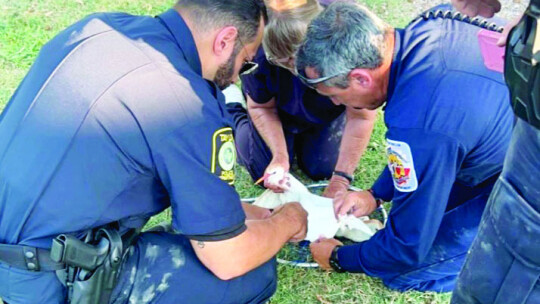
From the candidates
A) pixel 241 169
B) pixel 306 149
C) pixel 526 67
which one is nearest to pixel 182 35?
pixel 526 67

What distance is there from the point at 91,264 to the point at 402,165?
1.04m

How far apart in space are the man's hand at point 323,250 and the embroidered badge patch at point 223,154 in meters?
0.89

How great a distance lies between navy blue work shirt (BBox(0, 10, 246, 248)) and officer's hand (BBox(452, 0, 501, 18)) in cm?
87

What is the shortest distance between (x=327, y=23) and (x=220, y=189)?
0.67 metres

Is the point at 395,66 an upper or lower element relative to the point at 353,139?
upper

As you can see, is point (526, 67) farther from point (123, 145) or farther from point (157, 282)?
point (157, 282)

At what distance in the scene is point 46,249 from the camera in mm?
1939

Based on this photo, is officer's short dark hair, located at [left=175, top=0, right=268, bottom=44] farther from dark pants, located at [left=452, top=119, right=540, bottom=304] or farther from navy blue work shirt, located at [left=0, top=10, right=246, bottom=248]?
dark pants, located at [left=452, top=119, right=540, bottom=304]

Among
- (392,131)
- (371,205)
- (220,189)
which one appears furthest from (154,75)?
(371,205)

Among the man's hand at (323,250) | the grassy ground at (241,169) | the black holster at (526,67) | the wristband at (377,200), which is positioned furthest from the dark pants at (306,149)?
the black holster at (526,67)

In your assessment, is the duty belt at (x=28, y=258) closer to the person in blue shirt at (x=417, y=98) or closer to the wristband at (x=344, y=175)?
the person in blue shirt at (x=417, y=98)

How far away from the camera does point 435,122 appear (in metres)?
1.90

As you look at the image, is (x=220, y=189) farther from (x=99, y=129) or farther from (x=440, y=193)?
(x=440, y=193)

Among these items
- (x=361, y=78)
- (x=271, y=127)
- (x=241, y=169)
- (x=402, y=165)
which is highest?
(x=361, y=78)
